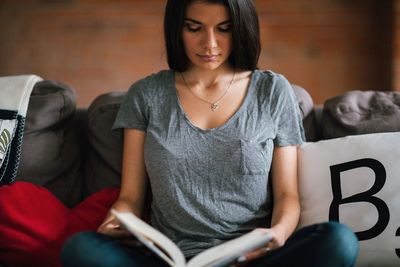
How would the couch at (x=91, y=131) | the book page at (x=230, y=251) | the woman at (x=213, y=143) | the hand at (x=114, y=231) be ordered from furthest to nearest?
the couch at (x=91, y=131) → the woman at (x=213, y=143) → the hand at (x=114, y=231) → the book page at (x=230, y=251)

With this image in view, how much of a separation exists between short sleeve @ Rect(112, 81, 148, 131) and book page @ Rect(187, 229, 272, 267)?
486 mm

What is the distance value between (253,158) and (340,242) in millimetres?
331

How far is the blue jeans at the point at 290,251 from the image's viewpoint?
111cm

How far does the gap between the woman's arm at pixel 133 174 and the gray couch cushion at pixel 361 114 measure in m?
0.54

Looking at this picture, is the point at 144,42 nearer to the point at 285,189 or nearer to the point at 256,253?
the point at 285,189

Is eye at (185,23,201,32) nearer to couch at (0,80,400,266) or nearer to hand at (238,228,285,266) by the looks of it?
couch at (0,80,400,266)

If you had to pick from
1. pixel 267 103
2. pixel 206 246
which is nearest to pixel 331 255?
pixel 206 246

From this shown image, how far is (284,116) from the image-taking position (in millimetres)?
1431

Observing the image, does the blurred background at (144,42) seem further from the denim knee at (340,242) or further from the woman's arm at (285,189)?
the denim knee at (340,242)

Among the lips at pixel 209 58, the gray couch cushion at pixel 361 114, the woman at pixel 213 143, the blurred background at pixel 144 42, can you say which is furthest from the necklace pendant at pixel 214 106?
the blurred background at pixel 144 42

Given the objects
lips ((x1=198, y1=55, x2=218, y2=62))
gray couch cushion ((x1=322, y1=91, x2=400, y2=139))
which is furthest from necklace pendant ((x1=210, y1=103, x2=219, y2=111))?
gray couch cushion ((x1=322, y1=91, x2=400, y2=139))

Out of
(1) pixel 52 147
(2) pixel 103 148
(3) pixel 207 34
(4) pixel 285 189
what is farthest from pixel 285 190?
(1) pixel 52 147

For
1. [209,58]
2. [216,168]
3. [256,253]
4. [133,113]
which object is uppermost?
[209,58]

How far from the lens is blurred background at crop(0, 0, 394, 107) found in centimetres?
246
